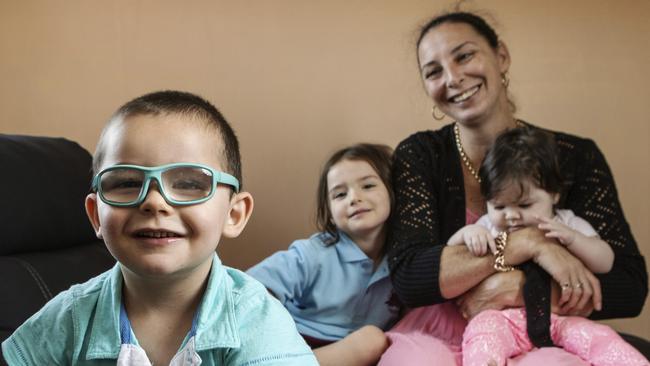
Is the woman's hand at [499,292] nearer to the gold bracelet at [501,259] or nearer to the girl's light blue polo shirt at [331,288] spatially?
the gold bracelet at [501,259]

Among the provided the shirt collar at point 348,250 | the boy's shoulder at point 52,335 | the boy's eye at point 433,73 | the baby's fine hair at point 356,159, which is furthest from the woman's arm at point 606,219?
the boy's shoulder at point 52,335

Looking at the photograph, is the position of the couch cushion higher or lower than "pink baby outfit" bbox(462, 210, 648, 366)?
higher

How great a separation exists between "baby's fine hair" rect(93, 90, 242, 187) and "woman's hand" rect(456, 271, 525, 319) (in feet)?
2.38

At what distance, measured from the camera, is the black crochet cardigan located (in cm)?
156

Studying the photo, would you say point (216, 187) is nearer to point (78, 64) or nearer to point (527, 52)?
point (78, 64)

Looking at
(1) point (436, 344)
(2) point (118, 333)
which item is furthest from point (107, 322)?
(1) point (436, 344)

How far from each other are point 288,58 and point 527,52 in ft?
2.81

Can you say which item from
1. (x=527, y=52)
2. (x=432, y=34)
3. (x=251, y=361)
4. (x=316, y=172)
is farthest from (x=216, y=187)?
(x=527, y=52)

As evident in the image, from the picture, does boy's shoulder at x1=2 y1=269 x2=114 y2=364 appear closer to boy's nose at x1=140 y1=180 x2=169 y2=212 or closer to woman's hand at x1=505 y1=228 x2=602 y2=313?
boy's nose at x1=140 y1=180 x2=169 y2=212

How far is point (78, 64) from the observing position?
2166 millimetres

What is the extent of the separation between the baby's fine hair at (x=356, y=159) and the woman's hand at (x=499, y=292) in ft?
1.32

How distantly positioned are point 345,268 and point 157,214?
0.93m

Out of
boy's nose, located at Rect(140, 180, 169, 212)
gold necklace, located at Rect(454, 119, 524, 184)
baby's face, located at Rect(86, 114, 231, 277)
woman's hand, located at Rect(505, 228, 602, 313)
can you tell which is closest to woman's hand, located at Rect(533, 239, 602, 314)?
woman's hand, located at Rect(505, 228, 602, 313)

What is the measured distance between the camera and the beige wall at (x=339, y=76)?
2.22m
